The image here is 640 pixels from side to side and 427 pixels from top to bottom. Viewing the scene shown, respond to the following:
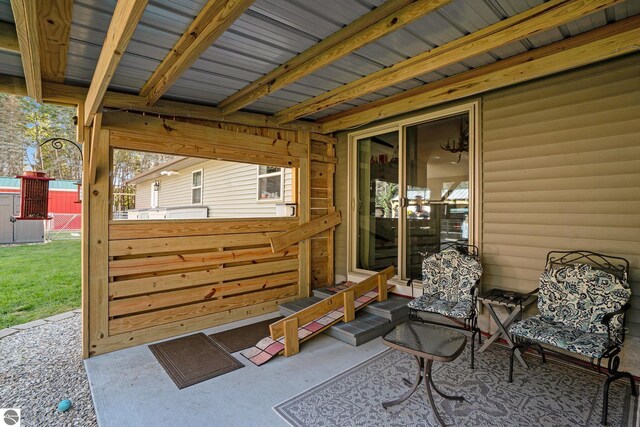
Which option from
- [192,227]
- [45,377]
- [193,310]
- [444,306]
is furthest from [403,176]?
[45,377]

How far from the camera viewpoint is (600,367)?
2.66m

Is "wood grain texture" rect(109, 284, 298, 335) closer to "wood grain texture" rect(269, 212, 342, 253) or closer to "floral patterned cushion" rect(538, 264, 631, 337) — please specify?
"wood grain texture" rect(269, 212, 342, 253)

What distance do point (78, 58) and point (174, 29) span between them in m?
0.98

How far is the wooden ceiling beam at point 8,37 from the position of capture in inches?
82.7

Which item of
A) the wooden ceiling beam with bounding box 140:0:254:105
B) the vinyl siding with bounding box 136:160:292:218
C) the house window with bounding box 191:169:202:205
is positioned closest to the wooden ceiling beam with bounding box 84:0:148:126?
the wooden ceiling beam with bounding box 140:0:254:105

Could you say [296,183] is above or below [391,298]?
above

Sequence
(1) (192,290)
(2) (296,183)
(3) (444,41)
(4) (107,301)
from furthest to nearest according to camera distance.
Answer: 1. (2) (296,183)
2. (1) (192,290)
3. (4) (107,301)
4. (3) (444,41)

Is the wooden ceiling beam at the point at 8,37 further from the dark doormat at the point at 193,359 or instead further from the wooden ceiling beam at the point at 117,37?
the dark doormat at the point at 193,359

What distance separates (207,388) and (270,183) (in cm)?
442

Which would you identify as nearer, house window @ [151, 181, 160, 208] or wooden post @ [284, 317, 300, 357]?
wooden post @ [284, 317, 300, 357]

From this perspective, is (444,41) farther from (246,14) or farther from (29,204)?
(29,204)

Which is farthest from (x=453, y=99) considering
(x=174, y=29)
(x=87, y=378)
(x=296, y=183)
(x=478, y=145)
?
(x=87, y=378)

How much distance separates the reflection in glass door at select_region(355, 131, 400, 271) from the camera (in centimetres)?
436

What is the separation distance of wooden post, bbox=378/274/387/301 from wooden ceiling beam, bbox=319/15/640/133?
80.4 inches
